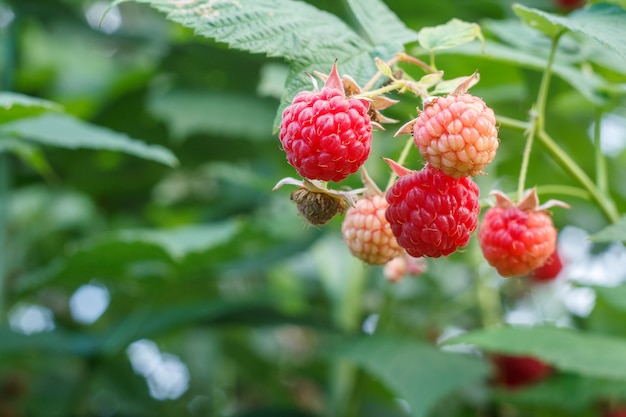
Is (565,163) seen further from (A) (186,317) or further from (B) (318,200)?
(A) (186,317)

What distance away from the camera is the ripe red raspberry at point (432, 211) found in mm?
864

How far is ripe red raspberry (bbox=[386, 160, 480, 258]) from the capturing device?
0.86 meters

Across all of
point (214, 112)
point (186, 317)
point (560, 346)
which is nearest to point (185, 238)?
point (186, 317)

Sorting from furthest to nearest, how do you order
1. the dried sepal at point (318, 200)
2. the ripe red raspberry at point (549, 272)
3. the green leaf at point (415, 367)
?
1. the ripe red raspberry at point (549, 272)
2. the green leaf at point (415, 367)
3. the dried sepal at point (318, 200)

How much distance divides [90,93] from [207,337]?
866mm

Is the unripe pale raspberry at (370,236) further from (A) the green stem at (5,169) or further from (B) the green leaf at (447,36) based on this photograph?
(A) the green stem at (5,169)

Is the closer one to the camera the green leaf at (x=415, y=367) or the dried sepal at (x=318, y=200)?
the dried sepal at (x=318, y=200)

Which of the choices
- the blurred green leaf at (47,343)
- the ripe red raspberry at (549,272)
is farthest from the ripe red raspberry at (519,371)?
the blurred green leaf at (47,343)

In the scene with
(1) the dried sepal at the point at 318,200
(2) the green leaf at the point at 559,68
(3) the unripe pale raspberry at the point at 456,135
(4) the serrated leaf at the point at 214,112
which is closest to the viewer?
(3) the unripe pale raspberry at the point at 456,135

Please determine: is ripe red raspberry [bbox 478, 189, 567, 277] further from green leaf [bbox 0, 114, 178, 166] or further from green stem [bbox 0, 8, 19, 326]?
green stem [bbox 0, 8, 19, 326]

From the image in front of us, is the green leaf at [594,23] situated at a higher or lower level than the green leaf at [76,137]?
higher

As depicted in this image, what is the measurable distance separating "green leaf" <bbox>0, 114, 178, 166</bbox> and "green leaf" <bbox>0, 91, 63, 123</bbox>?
5cm

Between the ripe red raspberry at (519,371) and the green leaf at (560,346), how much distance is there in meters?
0.58

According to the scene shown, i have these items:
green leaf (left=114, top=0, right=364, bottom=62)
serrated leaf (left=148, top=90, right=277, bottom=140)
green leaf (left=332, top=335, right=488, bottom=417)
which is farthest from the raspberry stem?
serrated leaf (left=148, top=90, right=277, bottom=140)
